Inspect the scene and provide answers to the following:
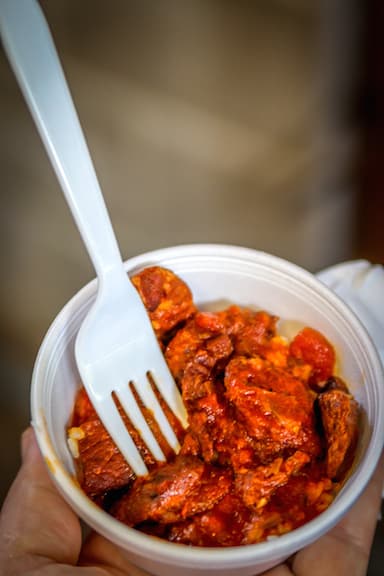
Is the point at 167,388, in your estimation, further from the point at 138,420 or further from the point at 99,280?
the point at 99,280

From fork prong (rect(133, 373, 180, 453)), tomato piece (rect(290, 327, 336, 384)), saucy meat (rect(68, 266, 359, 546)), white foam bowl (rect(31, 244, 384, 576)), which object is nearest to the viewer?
white foam bowl (rect(31, 244, 384, 576))

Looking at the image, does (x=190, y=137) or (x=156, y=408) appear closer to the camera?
(x=156, y=408)

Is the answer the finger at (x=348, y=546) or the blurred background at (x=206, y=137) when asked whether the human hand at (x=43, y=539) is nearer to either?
the finger at (x=348, y=546)

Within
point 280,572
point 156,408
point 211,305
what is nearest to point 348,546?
point 280,572

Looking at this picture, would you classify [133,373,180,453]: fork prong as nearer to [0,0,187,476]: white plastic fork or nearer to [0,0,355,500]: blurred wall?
[0,0,187,476]: white plastic fork

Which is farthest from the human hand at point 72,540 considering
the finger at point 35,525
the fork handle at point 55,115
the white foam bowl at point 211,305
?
the fork handle at point 55,115

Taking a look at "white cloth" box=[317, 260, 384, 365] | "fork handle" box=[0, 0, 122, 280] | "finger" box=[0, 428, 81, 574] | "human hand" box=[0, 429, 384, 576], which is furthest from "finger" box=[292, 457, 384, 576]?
"fork handle" box=[0, 0, 122, 280]

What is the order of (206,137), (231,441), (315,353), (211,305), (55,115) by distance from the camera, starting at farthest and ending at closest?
1. (206,137)
2. (211,305)
3. (315,353)
4. (231,441)
5. (55,115)
